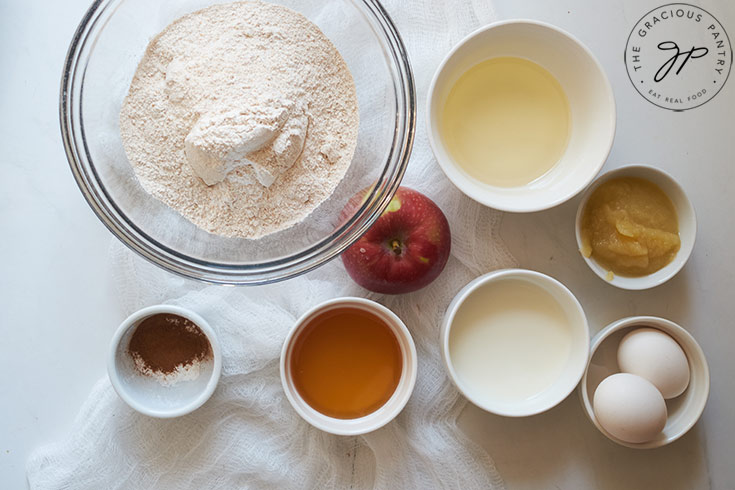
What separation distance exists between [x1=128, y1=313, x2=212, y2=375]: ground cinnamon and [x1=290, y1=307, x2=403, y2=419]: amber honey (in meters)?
0.19

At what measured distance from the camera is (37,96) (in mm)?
1134

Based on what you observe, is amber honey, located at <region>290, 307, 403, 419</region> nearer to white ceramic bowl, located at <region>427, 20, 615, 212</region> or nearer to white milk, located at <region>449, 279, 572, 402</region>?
white milk, located at <region>449, 279, 572, 402</region>

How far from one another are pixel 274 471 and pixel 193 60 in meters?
0.76

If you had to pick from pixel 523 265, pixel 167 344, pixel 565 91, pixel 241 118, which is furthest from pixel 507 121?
pixel 167 344

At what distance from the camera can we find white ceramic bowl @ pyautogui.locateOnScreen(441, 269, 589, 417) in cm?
106

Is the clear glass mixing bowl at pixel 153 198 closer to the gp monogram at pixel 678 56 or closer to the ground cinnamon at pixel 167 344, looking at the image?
the ground cinnamon at pixel 167 344

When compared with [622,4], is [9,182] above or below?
below

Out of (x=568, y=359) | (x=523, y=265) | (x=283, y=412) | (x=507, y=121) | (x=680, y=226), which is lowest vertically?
(x=283, y=412)

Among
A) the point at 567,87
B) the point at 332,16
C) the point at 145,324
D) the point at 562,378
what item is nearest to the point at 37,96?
the point at 145,324

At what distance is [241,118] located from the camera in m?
0.84

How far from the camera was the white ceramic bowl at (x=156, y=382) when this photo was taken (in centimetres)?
102

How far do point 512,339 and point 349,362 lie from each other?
33 cm

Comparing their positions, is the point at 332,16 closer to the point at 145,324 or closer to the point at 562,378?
the point at 145,324

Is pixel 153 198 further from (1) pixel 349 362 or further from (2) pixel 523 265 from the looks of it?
(2) pixel 523 265
